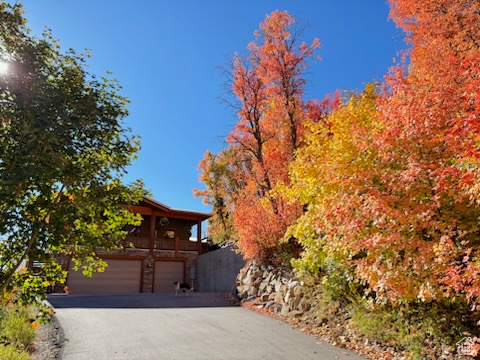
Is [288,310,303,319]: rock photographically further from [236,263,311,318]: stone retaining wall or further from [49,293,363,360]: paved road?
[49,293,363,360]: paved road

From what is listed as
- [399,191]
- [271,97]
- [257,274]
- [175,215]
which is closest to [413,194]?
[399,191]

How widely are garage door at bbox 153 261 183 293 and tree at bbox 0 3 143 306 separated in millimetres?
18769

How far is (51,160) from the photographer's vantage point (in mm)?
4039

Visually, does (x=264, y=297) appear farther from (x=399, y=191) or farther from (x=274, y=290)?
(x=399, y=191)

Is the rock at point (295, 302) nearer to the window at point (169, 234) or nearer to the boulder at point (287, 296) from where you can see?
the boulder at point (287, 296)

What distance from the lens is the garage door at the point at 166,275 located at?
22.9 metres

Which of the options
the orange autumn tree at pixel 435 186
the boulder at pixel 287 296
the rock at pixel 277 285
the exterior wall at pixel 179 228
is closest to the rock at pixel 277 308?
the boulder at pixel 287 296

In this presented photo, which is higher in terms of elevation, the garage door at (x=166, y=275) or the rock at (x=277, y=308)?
the garage door at (x=166, y=275)

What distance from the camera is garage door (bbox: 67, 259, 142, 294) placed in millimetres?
20750

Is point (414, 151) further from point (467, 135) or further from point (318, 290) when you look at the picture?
point (318, 290)

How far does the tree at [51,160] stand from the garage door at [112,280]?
58.3 feet

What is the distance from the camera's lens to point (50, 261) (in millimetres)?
4742

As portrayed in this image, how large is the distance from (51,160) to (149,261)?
19880mm

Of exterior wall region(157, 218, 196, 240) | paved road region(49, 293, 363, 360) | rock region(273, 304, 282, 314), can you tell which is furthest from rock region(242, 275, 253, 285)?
exterior wall region(157, 218, 196, 240)
